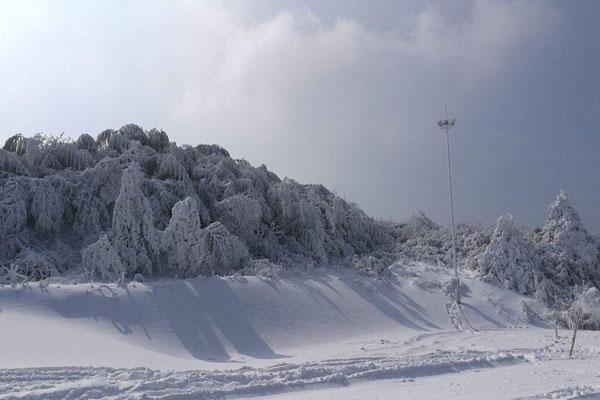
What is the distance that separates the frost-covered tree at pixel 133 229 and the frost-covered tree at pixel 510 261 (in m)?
11.6

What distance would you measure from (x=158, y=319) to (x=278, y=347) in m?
3.02

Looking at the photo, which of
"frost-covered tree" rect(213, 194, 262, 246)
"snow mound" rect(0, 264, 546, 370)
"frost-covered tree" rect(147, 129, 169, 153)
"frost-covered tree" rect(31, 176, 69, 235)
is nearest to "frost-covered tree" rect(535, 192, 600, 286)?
"snow mound" rect(0, 264, 546, 370)

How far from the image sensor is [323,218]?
23.9 m

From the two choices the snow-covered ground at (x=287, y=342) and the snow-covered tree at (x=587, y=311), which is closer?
the snow-covered ground at (x=287, y=342)

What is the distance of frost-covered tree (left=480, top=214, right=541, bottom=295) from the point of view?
19.8 m

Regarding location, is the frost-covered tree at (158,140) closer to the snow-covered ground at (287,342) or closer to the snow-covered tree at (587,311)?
the snow-covered ground at (287,342)

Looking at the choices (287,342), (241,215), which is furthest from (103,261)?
(241,215)

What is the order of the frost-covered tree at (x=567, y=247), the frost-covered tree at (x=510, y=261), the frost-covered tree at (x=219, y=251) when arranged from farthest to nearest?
the frost-covered tree at (x=567, y=247) < the frost-covered tree at (x=510, y=261) < the frost-covered tree at (x=219, y=251)

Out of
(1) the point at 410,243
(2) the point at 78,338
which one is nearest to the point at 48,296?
(2) the point at 78,338

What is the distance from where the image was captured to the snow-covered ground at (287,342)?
30.6ft

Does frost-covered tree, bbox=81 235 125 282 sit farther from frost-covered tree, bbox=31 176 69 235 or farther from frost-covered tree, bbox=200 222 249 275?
frost-covered tree, bbox=31 176 69 235

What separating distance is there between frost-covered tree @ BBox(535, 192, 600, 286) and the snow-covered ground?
3.22m

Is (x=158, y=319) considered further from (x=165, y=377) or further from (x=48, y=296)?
(x=165, y=377)

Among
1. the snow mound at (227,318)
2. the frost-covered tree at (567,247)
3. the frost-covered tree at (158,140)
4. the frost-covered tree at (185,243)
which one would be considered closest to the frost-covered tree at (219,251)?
the frost-covered tree at (185,243)
